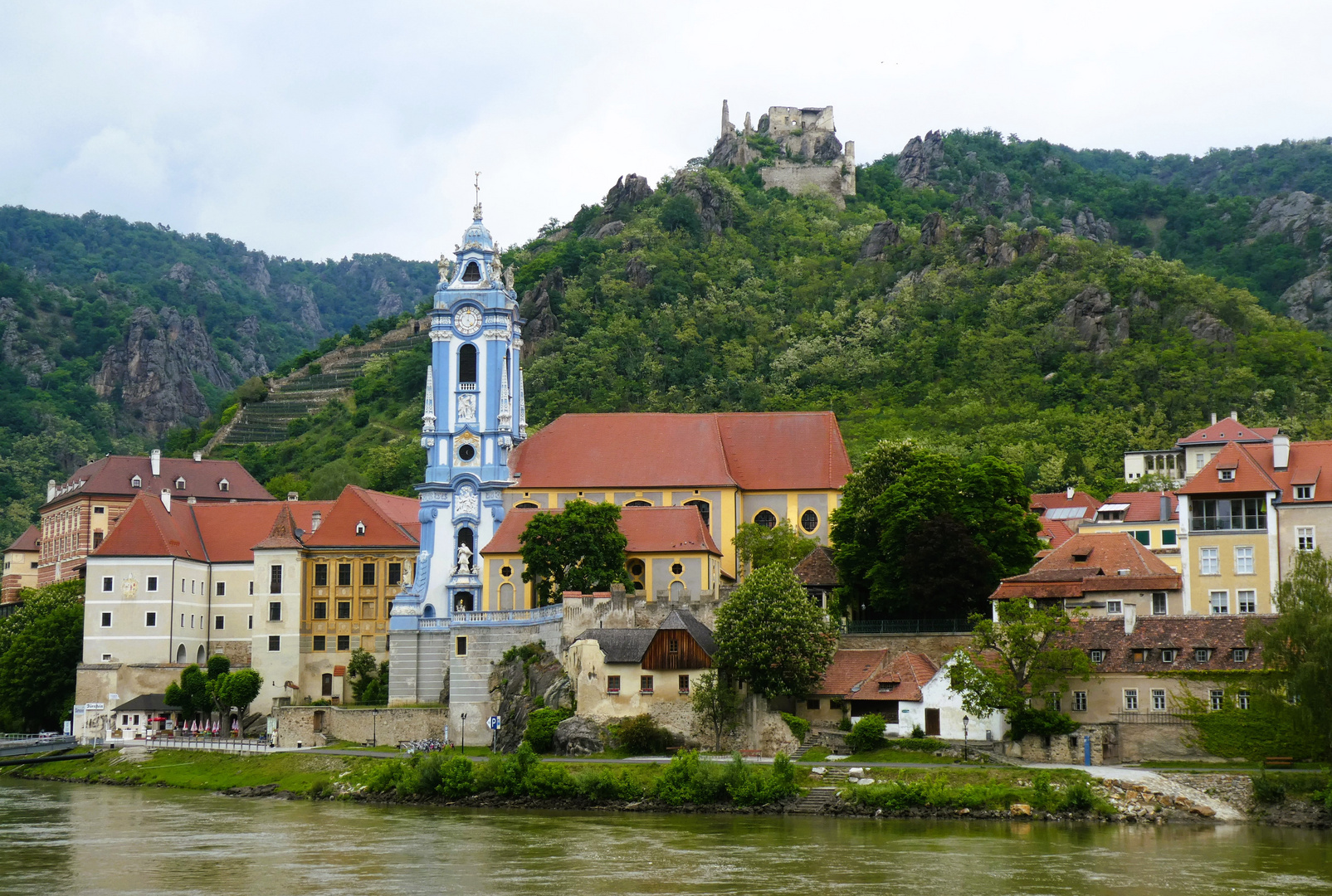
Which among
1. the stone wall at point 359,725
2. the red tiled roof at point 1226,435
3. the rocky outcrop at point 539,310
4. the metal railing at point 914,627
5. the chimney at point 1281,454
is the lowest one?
the stone wall at point 359,725

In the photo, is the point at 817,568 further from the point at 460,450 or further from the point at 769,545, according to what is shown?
the point at 460,450

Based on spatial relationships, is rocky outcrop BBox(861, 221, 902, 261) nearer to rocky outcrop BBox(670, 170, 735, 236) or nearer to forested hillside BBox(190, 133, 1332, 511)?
forested hillside BBox(190, 133, 1332, 511)

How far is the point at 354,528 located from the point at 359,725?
16.6 m

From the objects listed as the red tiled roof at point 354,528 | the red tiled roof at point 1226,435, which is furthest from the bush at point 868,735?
the red tiled roof at point 1226,435

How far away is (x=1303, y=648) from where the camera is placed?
50781mm

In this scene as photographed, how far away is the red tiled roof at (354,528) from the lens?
279 feet

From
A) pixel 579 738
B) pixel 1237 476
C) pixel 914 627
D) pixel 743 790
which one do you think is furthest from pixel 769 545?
pixel 1237 476

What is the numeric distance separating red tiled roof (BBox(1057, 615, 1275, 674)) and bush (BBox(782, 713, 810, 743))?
999 centimetres

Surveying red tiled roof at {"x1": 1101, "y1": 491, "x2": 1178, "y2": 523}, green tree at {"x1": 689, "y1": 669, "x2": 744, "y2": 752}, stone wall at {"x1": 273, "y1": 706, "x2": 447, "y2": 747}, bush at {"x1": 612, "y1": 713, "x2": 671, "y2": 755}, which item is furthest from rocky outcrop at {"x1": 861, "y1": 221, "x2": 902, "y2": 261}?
bush at {"x1": 612, "y1": 713, "x2": 671, "y2": 755}

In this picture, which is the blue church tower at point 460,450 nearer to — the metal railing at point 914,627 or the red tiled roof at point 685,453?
the red tiled roof at point 685,453

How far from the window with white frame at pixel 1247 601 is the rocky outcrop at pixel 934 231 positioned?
8755 centimetres

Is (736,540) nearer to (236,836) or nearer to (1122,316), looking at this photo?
(236,836)

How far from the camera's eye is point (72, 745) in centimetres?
7944

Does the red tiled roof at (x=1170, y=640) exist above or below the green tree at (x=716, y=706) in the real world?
above
